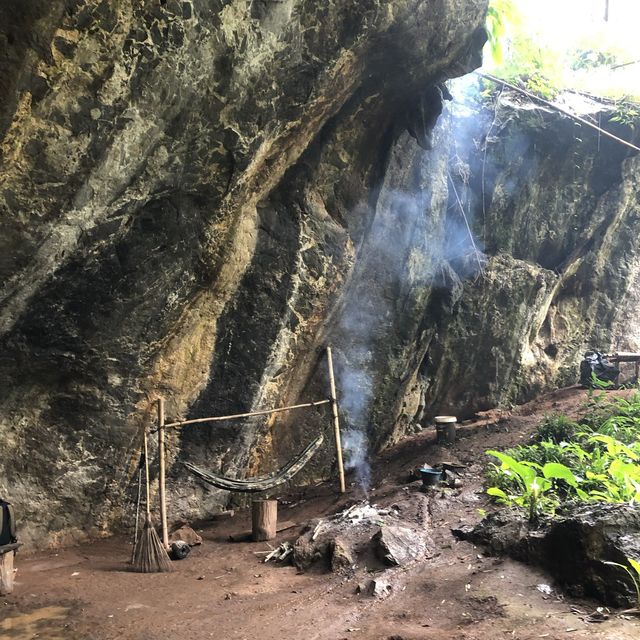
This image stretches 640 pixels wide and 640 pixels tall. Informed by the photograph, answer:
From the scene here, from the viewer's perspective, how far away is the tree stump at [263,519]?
5.98 meters

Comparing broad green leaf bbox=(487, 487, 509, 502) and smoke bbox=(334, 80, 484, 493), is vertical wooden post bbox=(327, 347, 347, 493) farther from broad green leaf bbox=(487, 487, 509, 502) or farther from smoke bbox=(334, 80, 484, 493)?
broad green leaf bbox=(487, 487, 509, 502)

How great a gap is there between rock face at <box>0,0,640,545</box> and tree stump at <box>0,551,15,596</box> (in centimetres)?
124

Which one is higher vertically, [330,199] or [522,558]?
[330,199]

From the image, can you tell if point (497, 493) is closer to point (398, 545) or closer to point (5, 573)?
point (398, 545)

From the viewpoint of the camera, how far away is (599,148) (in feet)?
32.0

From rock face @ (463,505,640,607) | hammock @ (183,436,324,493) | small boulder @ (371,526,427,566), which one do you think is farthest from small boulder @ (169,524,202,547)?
rock face @ (463,505,640,607)

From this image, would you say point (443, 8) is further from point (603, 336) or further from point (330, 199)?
point (603, 336)

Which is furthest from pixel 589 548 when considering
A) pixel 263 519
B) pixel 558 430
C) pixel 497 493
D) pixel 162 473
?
pixel 162 473

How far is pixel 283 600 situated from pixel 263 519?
170cm

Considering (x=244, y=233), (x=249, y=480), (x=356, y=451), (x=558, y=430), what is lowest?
(x=356, y=451)

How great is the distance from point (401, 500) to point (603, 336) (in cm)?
684

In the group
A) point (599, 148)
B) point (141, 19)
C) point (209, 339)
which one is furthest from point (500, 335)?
point (141, 19)

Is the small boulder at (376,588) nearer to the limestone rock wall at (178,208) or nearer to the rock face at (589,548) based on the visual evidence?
the rock face at (589,548)

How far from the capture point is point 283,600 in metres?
Answer: 4.32
